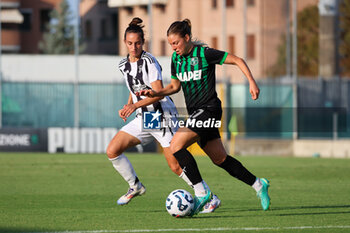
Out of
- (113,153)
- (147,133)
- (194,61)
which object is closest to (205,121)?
(194,61)

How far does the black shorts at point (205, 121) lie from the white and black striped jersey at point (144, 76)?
966mm

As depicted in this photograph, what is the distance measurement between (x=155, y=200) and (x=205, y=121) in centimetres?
254

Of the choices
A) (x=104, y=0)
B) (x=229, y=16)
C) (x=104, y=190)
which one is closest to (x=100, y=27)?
(x=104, y=0)

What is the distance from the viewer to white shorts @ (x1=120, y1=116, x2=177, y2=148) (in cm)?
1056

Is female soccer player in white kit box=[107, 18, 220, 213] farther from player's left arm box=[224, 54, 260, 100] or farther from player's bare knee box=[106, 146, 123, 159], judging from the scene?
player's left arm box=[224, 54, 260, 100]

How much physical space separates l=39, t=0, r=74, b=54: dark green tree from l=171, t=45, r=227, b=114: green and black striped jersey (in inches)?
2559

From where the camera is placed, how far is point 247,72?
30.3 feet

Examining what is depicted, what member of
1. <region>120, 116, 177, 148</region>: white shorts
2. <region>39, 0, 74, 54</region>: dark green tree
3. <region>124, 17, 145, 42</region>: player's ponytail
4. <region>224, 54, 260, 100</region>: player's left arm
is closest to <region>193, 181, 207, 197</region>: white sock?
<region>120, 116, 177, 148</region>: white shorts

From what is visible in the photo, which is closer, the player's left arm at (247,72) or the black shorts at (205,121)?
the player's left arm at (247,72)

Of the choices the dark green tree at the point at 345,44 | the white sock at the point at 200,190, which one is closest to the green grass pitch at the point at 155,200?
the white sock at the point at 200,190

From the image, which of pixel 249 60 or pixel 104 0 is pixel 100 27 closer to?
pixel 104 0

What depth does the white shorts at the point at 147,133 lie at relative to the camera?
10.6 meters

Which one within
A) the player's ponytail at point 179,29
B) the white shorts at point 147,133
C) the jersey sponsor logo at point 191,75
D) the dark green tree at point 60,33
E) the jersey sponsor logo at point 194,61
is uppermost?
the dark green tree at point 60,33

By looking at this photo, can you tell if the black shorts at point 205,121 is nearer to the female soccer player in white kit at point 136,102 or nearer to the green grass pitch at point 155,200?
the female soccer player in white kit at point 136,102
